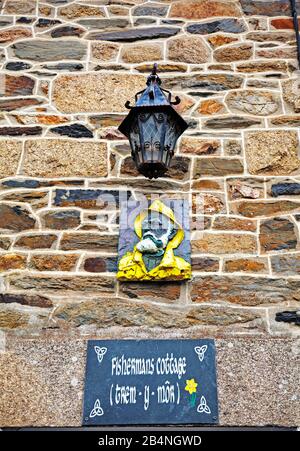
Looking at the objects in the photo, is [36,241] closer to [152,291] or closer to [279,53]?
[152,291]

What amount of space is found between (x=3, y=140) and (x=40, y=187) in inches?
18.3

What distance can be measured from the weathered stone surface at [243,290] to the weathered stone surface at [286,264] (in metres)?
0.06

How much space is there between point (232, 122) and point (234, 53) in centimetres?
64

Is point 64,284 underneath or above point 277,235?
underneath

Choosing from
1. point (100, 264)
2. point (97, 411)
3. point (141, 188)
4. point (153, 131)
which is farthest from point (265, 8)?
point (97, 411)

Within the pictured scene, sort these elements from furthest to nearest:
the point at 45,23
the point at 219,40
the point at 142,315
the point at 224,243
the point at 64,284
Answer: the point at 45,23
the point at 219,40
the point at 224,243
the point at 64,284
the point at 142,315

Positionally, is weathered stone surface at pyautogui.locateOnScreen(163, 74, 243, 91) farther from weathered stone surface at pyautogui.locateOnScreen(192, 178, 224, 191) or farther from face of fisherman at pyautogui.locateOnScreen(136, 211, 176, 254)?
face of fisherman at pyautogui.locateOnScreen(136, 211, 176, 254)

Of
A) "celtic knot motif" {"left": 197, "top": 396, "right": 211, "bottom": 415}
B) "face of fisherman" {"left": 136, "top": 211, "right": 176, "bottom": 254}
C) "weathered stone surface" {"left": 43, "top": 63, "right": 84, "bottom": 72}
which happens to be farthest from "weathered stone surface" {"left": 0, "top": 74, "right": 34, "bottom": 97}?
"celtic knot motif" {"left": 197, "top": 396, "right": 211, "bottom": 415}

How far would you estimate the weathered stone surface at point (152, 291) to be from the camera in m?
3.31

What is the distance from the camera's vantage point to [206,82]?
13.3 ft

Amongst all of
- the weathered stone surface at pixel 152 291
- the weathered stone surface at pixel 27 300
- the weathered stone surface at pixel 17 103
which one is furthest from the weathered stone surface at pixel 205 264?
the weathered stone surface at pixel 17 103

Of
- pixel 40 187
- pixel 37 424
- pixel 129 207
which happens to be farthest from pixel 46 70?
pixel 37 424

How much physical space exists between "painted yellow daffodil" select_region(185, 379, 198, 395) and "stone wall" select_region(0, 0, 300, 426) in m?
0.14

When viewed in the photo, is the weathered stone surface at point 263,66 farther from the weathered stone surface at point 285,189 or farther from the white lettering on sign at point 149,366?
the white lettering on sign at point 149,366
